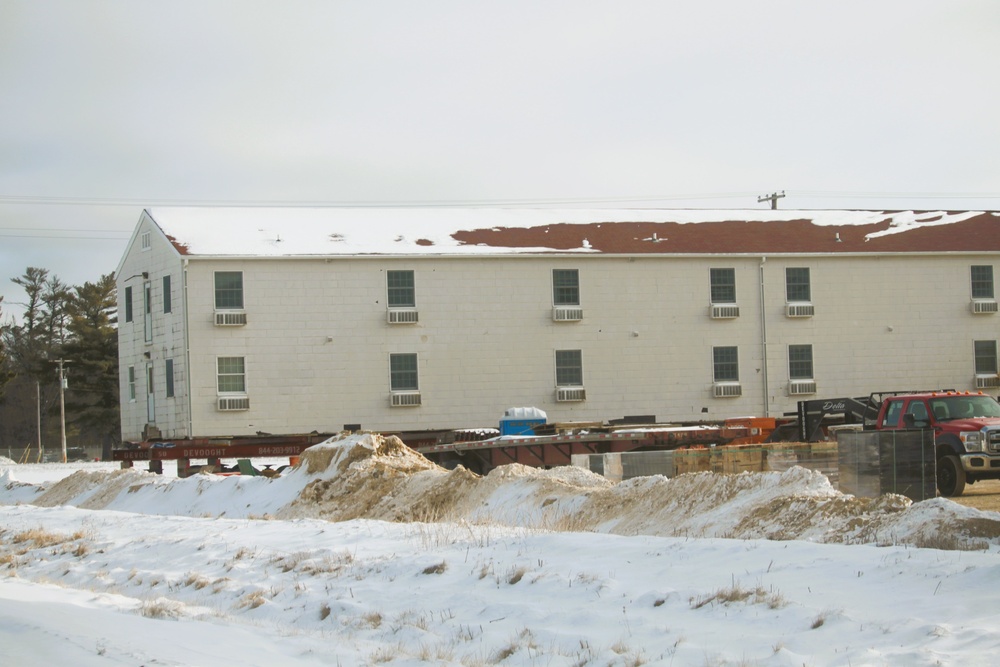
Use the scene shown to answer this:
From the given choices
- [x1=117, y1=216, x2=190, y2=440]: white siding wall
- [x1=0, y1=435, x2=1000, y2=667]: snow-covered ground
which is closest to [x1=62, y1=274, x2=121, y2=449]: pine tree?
[x1=117, y1=216, x2=190, y2=440]: white siding wall

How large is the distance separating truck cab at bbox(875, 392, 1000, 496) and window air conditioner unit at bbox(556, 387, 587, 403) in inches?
633

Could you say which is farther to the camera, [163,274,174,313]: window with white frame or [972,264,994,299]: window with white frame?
[972,264,994,299]: window with white frame

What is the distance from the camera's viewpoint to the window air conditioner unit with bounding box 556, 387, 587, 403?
39500 mm

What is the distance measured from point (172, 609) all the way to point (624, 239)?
3165cm

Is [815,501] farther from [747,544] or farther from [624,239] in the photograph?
[624,239]

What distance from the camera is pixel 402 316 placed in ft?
127

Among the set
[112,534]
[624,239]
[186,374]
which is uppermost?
[624,239]

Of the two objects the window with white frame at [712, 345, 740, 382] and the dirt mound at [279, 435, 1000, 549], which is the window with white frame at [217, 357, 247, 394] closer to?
the dirt mound at [279, 435, 1000, 549]

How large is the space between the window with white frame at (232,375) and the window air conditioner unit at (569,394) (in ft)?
33.8

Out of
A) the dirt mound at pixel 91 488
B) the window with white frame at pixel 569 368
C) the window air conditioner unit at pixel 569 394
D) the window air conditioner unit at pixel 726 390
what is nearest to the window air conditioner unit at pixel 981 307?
the window air conditioner unit at pixel 726 390

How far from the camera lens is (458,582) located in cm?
1275

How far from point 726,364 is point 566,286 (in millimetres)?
6257

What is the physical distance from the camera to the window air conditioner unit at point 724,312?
41.1m

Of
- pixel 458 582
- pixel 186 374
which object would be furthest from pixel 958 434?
pixel 186 374
